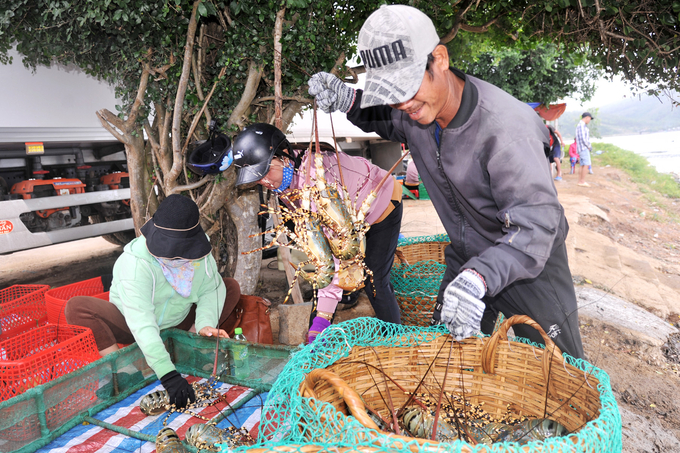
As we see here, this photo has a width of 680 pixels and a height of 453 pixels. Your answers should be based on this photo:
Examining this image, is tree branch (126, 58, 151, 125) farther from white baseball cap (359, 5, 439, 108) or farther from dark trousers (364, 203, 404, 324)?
white baseball cap (359, 5, 439, 108)

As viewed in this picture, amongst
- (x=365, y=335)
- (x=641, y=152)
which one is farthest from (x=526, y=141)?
(x=641, y=152)

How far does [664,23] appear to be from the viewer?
3.56 meters

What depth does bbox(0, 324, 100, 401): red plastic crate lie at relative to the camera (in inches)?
91.4

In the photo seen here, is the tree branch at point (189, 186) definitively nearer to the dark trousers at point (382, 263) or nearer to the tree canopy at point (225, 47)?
the tree canopy at point (225, 47)

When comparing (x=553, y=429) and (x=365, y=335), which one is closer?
(x=553, y=429)

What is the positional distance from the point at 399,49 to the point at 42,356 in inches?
96.1

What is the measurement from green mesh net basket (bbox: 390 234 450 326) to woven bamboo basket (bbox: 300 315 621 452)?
148cm

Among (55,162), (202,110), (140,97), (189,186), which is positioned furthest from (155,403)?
(55,162)

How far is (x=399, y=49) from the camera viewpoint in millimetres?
1550

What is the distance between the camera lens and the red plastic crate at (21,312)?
3.41 metres

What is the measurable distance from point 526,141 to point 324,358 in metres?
1.14

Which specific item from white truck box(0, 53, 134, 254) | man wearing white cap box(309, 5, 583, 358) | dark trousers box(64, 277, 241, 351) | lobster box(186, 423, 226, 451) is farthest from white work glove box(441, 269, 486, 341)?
white truck box(0, 53, 134, 254)

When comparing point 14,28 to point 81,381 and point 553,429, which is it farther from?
point 553,429

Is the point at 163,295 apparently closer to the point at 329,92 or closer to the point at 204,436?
the point at 204,436
